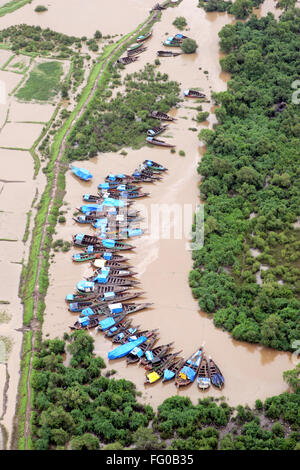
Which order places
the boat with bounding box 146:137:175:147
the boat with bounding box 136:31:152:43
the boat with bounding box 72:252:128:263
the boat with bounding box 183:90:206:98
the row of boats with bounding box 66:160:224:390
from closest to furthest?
1. the row of boats with bounding box 66:160:224:390
2. the boat with bounding box 72:252:128:263
3. the boat with bounding box 146:137:175:147
4. the boat with bounding box 183:90:206:98
5. the boat with bounding box 136:31:152:43

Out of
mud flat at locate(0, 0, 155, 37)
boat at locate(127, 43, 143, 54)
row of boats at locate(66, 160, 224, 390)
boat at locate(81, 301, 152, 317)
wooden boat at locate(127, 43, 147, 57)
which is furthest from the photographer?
mud flat at locate(0, 0, 155, 37)

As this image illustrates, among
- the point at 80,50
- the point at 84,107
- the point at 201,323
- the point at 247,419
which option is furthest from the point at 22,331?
the point at 80,50

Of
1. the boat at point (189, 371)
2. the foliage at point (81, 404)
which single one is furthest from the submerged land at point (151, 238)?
the boat at point (189, 371)

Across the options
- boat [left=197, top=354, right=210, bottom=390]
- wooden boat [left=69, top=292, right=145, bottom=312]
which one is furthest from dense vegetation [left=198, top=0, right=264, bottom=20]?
boat [left=197, top=354, right=210, bottom=390]

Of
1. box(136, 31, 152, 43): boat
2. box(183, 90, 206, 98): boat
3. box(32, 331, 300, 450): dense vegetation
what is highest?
box(136, 31, 152, 43): boat

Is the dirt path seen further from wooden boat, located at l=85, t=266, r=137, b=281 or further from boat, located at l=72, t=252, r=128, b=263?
wooden boat, located at l=85, t=266, r=137, b=281

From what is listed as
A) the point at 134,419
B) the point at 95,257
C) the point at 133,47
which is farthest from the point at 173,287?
the point at 133,47

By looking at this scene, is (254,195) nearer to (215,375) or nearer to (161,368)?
(215,375)
